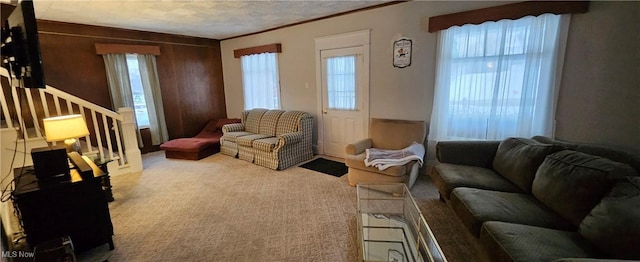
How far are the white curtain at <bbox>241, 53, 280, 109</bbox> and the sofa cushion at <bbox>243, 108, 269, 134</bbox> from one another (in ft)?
1.23

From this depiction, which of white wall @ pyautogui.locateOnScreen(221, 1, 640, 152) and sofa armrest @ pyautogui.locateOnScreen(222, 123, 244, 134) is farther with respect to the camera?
sofa armrest @ pyautogui.locateOnScreen(222, 123, 244, 134)

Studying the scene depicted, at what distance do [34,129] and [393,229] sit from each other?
15.0ft

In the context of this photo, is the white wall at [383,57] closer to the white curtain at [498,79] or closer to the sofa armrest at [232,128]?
the white curtain at [498,79]

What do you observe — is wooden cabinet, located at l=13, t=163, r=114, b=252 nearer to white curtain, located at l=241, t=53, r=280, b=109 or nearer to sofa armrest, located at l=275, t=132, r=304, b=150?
sofa armrest, located at l=275, t=132, r=304, b=150

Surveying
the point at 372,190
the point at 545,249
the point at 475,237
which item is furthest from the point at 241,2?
the point at 545,249

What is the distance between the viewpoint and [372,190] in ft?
9.08

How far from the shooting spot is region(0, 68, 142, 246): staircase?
2.97 meters

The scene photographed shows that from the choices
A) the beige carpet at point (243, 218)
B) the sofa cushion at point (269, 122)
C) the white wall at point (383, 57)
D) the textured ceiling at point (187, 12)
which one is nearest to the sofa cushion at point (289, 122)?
the sofa cushion at point (269, 122)

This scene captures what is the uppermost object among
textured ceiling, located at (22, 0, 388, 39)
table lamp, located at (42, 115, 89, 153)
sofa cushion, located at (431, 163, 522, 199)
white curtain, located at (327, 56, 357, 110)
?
textured ceiling, located at (22, 0, 388, 39)

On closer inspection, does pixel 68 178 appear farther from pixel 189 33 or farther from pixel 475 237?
pixel 189 33

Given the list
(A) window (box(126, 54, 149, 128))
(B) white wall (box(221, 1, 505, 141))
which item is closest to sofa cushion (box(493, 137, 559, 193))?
(B) white wall (box(221, 1, 505, 141))

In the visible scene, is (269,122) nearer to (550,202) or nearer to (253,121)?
(253,121)

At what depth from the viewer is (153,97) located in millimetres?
4902

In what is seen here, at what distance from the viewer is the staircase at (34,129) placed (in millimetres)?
2975
